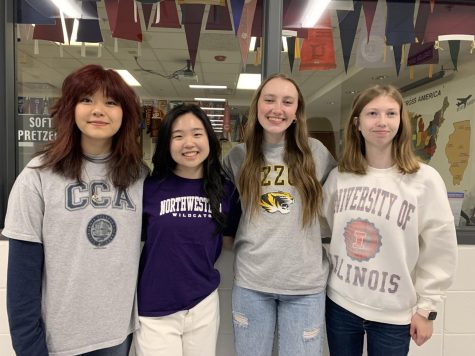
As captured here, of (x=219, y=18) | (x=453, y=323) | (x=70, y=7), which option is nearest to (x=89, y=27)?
(x=70, y=7)

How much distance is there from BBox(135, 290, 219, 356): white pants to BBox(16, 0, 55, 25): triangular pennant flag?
161 centimetres

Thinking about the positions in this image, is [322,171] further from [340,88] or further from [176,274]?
[340,88]

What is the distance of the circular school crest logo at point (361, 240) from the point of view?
143 centimetres

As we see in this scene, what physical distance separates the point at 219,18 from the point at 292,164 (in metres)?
1.19

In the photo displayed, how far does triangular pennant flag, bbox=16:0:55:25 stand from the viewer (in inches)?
78.1

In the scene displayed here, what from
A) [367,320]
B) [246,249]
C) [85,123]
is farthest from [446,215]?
[85,123]

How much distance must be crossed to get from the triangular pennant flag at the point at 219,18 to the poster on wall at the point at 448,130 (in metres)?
1.14

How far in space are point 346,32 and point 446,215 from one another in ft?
4.55

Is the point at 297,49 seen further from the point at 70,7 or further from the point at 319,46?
the point at 70,7

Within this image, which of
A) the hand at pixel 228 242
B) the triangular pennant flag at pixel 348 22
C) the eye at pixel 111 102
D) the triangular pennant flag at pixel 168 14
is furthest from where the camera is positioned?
the triangular pennant flag at pixel 348 22

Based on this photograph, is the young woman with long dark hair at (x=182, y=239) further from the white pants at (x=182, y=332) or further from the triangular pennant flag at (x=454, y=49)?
the triangular pennant flag at (x=454, y=49)

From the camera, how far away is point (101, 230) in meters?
1.22

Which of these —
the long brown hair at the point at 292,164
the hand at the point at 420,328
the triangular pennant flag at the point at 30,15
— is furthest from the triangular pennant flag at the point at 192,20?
the hand at the point at 420,328

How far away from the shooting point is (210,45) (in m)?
3.12
